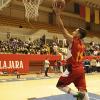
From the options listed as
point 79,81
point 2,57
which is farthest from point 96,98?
point 2,57

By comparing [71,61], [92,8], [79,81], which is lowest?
[79,81]

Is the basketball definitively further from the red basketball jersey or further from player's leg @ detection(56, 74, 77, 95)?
player's leg @ detection(56, 74, 77, 95)

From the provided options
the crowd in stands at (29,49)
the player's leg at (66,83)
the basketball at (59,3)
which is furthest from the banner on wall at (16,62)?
the basketball at (59,3)

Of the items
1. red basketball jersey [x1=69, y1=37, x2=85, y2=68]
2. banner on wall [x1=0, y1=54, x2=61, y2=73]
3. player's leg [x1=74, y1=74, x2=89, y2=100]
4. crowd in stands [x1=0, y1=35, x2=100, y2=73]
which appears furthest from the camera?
crowd in stands [x1=0, y1=35, x2=100, y2=73]

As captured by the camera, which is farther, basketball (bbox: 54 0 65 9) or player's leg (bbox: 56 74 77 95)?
player's leg (bbox: 56 74 77 95)

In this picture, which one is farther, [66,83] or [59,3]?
[66,83]

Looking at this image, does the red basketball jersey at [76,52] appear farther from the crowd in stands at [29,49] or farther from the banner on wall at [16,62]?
the crowd in stands at [29,49]

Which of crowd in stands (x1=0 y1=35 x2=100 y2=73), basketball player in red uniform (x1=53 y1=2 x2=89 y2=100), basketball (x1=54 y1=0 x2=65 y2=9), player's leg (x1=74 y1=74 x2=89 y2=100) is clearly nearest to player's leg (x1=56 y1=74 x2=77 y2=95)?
basketball player in red uniform (x1=53 y1=2 x2=89 y2=100)

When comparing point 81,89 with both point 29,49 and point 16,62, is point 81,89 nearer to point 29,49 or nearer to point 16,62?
point 16,62

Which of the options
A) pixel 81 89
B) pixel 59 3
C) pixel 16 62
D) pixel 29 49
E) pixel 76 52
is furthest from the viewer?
pixel 29 49

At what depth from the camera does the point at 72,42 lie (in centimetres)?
610

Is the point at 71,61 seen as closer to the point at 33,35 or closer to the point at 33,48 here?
the point at 33,48

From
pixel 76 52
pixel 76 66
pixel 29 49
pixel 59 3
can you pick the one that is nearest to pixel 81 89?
pixel 76 66

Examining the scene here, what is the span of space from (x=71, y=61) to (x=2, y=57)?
1267 centimetres
